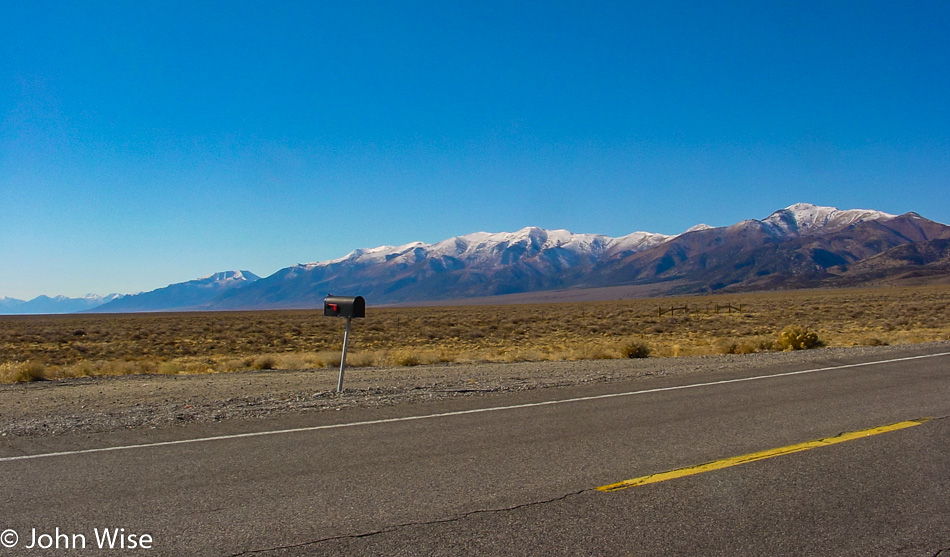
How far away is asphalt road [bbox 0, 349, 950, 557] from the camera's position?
414 centimetres

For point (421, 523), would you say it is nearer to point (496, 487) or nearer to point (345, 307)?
point (496, 487)

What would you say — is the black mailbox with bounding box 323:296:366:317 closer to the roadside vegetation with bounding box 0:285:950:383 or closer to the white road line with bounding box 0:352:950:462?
the white road line with bounding box 0:352:950:462

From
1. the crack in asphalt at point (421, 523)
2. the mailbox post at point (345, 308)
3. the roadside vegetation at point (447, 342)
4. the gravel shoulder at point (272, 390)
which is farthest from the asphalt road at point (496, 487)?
the roadside vegetation at point (447, 342)

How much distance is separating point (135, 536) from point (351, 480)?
5.58 ft

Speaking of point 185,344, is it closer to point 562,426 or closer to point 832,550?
point 562,426

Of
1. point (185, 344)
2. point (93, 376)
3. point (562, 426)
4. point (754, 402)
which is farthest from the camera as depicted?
point (185, 344)

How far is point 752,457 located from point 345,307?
24.1ft

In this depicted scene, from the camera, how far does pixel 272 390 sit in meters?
12.4

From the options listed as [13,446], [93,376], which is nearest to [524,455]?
[13,446]

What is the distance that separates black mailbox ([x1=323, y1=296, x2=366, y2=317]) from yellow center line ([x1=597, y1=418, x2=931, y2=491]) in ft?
22.0

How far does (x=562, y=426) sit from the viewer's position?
25.2 ft

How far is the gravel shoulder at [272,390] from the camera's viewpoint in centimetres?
877

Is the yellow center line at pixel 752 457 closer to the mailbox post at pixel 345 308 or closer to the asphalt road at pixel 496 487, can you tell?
the asphalt road at pixel 496 487

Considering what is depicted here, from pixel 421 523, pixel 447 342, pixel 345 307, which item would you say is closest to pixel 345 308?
pixel 345 307
